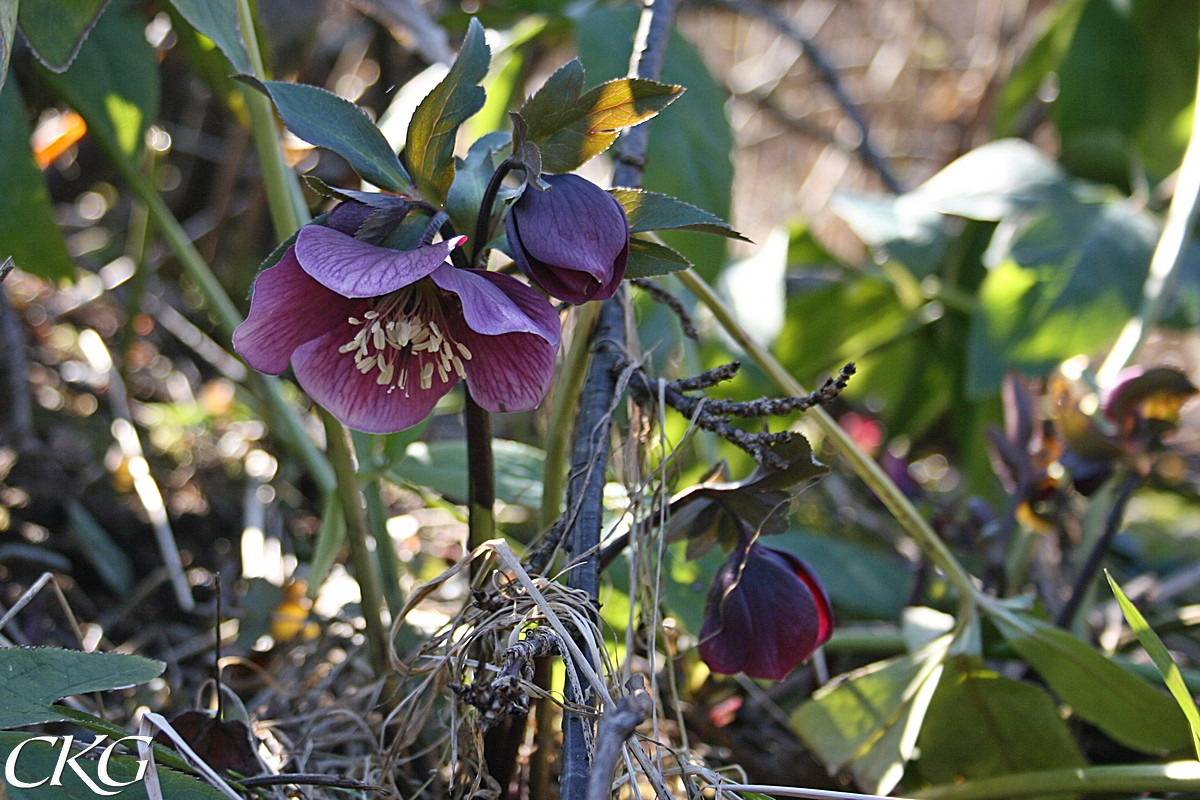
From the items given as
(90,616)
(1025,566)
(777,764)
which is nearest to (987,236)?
(1025,566)

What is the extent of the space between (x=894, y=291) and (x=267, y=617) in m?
0.83

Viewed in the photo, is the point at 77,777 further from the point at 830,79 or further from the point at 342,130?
the point at 830,79

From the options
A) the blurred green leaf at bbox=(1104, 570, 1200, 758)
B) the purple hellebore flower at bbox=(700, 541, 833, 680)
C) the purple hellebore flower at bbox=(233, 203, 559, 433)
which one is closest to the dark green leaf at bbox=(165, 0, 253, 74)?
the purple hellebore flower at bbox=(233, 203, 559, 433)

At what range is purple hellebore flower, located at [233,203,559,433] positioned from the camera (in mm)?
331

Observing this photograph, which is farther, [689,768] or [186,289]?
[186,289]

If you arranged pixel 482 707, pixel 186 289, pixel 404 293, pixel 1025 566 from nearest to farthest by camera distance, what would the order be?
pixel 482 707
pixel 404 293
pixel 1025 566
pixel 186 289

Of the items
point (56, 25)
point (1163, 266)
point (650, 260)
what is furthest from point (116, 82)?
point (1163, 266)

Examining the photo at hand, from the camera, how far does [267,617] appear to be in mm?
659

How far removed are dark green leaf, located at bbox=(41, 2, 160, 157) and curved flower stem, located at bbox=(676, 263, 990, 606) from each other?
51 centimetres

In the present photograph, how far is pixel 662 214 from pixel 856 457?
0.22m

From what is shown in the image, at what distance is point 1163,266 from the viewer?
0.83 m

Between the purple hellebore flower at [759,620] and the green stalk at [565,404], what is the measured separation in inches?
4.2

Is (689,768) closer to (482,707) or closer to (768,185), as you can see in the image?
(482,707)

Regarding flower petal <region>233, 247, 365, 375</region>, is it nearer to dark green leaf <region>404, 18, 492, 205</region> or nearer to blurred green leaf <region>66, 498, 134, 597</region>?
dark green leaf <region>404, 18, 492, 205</region>
